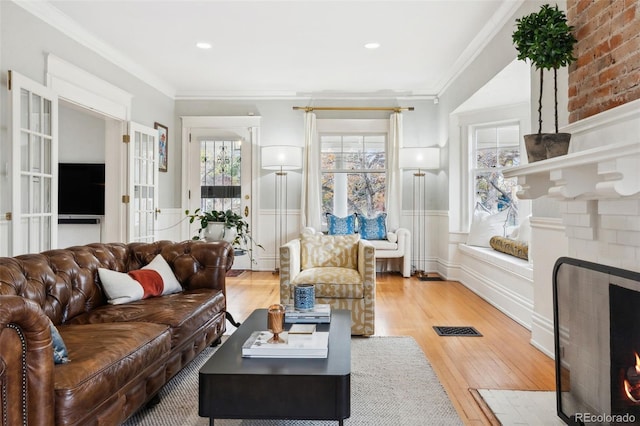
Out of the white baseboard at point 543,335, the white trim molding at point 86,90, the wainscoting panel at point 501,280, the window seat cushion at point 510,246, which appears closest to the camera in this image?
the white baseboard at point 543,335

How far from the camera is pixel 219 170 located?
20.7 feet

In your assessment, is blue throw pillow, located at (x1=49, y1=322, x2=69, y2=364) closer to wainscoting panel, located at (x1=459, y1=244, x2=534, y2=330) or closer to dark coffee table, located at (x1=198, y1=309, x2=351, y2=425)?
dark coffee table, located at (x1=198, y1=309, x2=351, y2=425)

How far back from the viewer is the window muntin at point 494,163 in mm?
5059

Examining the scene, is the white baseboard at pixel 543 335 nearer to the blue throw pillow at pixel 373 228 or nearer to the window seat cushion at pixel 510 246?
the window seat cushion at pixel 510 246

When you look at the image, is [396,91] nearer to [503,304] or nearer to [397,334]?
[503,304]

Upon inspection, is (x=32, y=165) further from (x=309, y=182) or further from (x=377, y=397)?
(x=309, y=182)

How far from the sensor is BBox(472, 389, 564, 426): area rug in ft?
6.38

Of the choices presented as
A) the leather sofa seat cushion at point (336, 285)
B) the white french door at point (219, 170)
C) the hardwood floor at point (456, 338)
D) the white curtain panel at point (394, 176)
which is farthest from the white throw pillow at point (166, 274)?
the white curtain panel at point (394, 176)

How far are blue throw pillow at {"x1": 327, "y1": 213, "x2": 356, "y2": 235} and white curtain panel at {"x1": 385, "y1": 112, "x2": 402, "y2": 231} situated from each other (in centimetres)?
56

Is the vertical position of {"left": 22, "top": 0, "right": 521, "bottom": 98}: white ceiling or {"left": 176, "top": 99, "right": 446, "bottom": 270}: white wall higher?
{"left": 22, "top": 0, "right": 521, "bottom": 98}: white ceiling

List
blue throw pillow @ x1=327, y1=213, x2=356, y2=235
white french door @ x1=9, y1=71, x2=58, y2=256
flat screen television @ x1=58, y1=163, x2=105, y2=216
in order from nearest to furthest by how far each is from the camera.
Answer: white french door @ x1=9, y1=71, x2=58, y2=256 < flat screen television @ x1=58, y1=163, x2=105, y2=216 < blue throw pillow @ x1=327, y1=213, x2=356, y2=235

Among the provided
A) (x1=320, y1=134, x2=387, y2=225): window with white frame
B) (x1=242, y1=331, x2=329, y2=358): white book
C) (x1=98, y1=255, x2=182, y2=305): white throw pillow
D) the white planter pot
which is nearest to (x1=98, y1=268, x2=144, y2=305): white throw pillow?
(x1=98, y1=255, x2=182, y2=305): white throw pillow

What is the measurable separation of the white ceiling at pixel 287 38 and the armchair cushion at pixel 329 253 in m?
1.98

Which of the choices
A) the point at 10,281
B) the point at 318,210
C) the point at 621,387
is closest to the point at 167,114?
the point at 318,210
